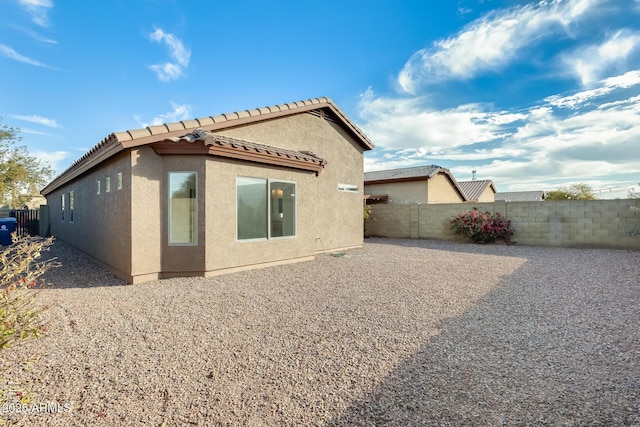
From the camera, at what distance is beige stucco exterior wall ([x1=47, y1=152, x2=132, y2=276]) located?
7562mm

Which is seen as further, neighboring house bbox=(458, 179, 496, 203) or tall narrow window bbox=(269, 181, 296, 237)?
neighboring house bbox=(458, 179, 496, 203)

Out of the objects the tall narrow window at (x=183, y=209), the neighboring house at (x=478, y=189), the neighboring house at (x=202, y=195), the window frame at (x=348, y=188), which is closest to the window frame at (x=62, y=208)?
the neighboring house at (x=202, y=195)

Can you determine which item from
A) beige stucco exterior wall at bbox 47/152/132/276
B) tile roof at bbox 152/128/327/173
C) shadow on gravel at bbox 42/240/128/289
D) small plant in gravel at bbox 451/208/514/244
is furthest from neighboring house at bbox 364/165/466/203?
shadow on gravel at bbox 42/240/128/289

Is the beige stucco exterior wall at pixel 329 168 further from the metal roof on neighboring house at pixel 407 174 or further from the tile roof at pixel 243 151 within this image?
the metal roof on neighboring house at pixel 407 174

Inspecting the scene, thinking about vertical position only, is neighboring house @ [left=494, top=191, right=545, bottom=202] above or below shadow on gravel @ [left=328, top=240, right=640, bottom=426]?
above

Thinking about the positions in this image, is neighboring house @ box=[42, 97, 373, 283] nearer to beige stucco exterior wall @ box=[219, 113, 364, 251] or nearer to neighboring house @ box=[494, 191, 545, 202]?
beige stucco exterior wall @ box=[219, 113, 364, 251]

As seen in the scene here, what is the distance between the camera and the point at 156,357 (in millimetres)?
3646

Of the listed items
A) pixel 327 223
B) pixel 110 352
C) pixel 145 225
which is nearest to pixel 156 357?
pixel 110 352

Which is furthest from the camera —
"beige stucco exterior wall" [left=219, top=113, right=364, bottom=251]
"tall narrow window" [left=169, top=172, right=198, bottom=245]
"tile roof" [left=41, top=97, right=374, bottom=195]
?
"beige stucco exterior wall" [left=219, top=113, right=364, bottom=251]

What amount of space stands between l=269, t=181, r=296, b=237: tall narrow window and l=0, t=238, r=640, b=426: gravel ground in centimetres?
250

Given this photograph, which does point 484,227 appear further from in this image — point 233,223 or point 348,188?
point 233,223

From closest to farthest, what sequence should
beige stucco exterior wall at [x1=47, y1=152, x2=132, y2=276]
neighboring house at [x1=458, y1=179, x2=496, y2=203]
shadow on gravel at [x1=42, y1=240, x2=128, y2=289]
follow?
shadow on gravel at [x1=42, y1=240, x2=128, y2=289] < beige stucco exterior wall at [x1=47, y1=152, x2=132, y2=276] < neighboring house at [x1=458, y1=179, x2=496, y2=203]

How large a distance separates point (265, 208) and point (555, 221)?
1368 centimetres

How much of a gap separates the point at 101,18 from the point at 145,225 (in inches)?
316
